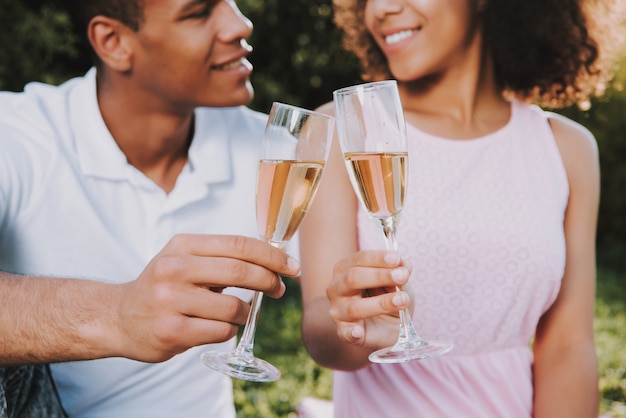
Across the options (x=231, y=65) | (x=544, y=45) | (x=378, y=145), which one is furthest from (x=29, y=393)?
(x=544, y=45)

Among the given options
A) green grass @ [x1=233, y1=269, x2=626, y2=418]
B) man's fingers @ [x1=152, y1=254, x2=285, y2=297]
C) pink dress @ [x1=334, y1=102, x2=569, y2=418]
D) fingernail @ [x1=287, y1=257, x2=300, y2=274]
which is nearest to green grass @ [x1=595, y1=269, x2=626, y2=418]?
green grass @ [x1=233, y1=269, x2=626, y2=418]

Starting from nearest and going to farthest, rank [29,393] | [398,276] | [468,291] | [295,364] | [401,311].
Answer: [398,276] < [401,311] < [29,393] < [468,291] < [295,364]

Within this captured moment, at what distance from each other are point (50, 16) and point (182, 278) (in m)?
5.64

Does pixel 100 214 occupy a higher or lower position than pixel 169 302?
higher

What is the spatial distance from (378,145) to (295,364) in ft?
14.0

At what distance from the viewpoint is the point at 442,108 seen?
2930 millimetres

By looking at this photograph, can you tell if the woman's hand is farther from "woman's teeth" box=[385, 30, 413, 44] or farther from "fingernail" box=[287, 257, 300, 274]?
"woman's teeth" box=[385, 30, 413, 44]

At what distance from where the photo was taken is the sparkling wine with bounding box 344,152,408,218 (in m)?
1.81

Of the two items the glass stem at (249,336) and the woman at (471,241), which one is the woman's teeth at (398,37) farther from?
the glass stem at (249,336)

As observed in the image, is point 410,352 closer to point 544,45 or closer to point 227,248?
point 227,248

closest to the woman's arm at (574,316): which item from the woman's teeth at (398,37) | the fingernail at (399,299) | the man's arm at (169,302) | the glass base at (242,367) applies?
the woman's teeth at (398,37)

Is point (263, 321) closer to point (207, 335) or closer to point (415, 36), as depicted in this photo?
point (415, 36)

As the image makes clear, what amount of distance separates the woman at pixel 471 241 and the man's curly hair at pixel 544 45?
19 cm

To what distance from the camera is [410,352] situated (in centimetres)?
185
